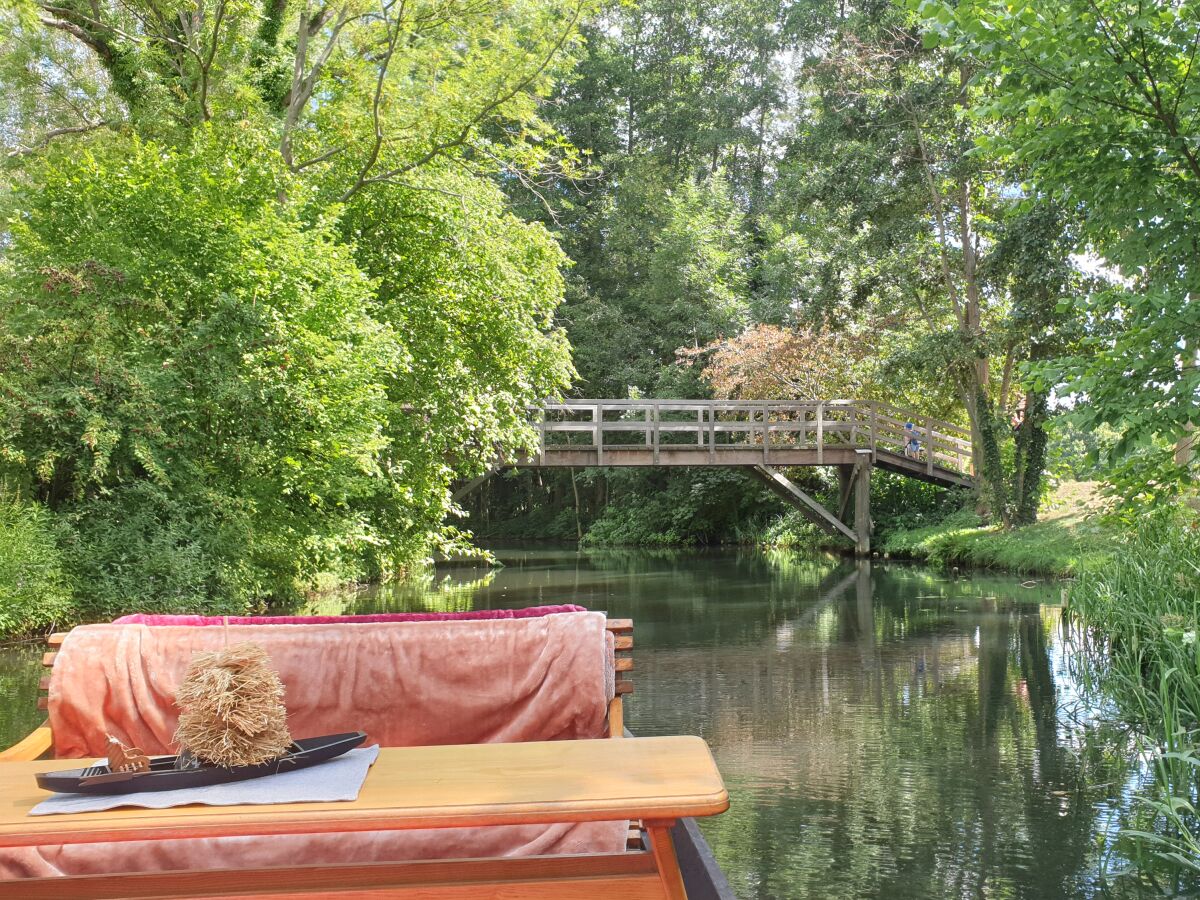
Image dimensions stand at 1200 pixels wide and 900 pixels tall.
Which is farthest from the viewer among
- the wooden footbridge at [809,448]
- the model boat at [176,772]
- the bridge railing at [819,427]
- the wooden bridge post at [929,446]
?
the wooden bridge post at [929,446]

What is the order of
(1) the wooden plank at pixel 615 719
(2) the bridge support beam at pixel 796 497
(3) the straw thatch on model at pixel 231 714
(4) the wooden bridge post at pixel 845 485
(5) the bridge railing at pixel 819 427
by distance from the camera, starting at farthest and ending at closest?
(4) the wooden bridge post at pixel 845 485 < (2) the bridge support beam at pixel 796 497 < (5) the bridge railing at pixel 819 427 < (1) the wooden plank at pixel 615 719 < (3) the straw thatch on model at pixel 231 714

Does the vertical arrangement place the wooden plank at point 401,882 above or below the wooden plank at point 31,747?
below

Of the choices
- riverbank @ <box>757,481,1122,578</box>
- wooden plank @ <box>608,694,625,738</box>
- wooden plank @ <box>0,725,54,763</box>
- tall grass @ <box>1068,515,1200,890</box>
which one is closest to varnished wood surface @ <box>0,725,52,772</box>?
wooden plank @ <box>0,725,54,763</box>

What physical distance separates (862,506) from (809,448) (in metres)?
1.72

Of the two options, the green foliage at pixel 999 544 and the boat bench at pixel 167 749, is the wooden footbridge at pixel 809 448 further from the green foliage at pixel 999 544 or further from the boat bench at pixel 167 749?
the boat bench at pixel 167 749

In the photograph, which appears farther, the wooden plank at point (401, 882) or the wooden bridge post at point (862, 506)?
the wooden bridge post at point (862, 506)

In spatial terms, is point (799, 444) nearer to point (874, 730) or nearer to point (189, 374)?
point (189, 374)

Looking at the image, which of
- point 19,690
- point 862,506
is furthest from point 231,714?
point 862,506

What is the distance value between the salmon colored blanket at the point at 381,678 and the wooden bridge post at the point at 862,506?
63.5 feet

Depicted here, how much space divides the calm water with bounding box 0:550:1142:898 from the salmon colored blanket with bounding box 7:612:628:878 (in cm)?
125

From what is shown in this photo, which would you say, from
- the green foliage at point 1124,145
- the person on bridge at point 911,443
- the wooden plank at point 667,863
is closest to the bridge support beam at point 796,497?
the person on bridge at point 911,443

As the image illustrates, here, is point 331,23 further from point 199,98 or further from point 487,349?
point 487,349

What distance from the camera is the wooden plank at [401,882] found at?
2270 mm

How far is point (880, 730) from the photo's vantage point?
6336 millimetres
